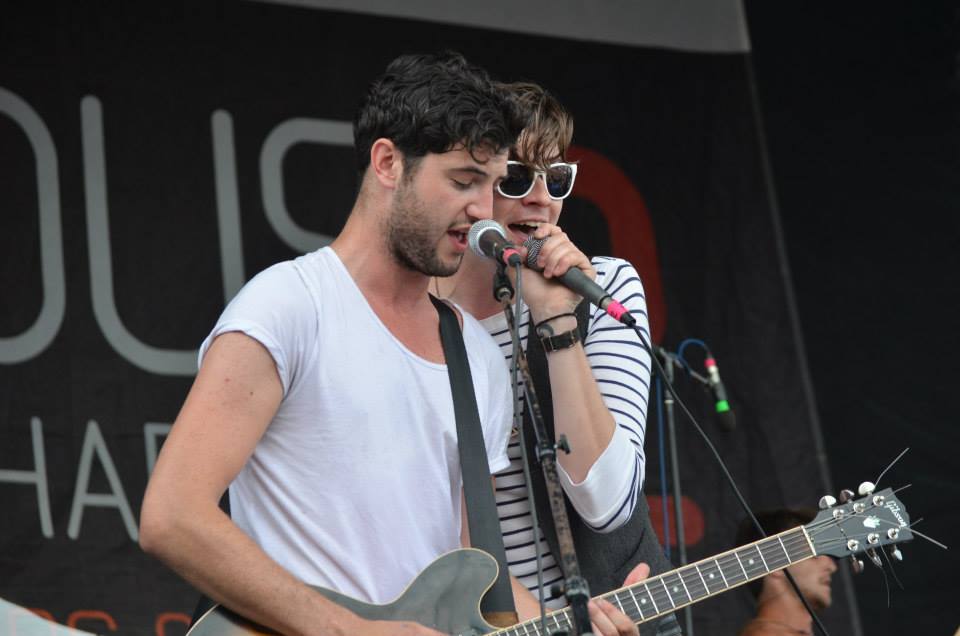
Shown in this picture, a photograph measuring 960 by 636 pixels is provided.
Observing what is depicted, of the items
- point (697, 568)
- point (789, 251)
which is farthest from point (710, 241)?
point (697, 568)

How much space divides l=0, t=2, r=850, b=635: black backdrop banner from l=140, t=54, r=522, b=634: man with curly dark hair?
1.74m

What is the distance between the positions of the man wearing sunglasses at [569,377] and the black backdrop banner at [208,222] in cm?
157

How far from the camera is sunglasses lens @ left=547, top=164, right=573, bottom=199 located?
3259mm

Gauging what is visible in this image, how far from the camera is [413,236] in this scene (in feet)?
9.12

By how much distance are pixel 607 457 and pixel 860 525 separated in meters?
0.60

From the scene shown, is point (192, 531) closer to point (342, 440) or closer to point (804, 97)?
point (342, 440)

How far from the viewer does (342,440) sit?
263cm

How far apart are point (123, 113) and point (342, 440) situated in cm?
233

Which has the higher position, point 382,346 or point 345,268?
point 345,268

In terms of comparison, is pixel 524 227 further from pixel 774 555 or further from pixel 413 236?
pixel 774 555

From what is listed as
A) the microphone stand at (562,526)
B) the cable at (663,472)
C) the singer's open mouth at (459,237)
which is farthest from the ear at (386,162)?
the cable at (663,472)

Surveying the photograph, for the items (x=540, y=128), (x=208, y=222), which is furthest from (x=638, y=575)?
(x=208, y=222)

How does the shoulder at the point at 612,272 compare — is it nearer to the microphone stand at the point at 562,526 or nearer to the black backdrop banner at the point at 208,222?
the microphone stand at the point at 562,526

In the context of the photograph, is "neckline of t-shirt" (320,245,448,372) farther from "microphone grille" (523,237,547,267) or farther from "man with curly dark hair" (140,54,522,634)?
"microphone grille" (523,237,547,267)
